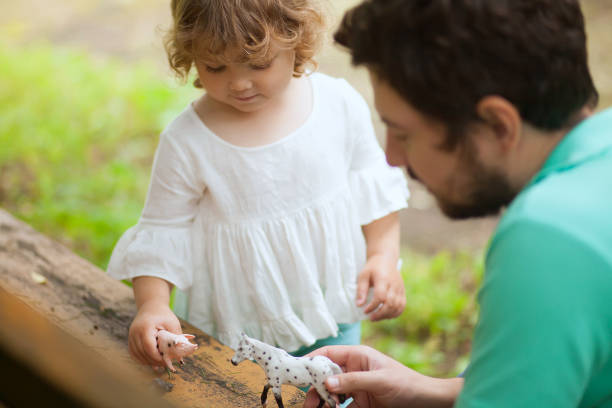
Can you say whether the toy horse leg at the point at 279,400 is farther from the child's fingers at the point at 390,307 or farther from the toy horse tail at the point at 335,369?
the child's fingers at the point at 390,307

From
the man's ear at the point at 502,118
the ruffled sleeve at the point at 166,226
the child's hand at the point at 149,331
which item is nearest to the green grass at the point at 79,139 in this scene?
the ruffled sleeve at the point at 166,226

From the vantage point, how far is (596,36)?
265 inches

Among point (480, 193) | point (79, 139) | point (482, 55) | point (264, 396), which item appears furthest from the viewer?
point (79, 139)

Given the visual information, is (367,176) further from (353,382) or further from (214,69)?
(353,382)

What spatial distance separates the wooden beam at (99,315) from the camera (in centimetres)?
180

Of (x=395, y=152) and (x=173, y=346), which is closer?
(x=395, y=152)

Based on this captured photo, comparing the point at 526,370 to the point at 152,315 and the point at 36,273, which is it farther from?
the point at 36,273

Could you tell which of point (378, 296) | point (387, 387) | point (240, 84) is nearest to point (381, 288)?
point (378, 296)

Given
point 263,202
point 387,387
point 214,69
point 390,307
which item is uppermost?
point 214,69

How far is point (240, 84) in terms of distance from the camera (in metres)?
1.90

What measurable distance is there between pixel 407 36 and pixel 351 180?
103cm

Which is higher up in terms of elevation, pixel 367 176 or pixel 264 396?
pixel 367 176

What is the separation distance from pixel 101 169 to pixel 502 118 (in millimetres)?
4405

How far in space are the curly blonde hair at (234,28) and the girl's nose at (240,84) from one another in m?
0.06
